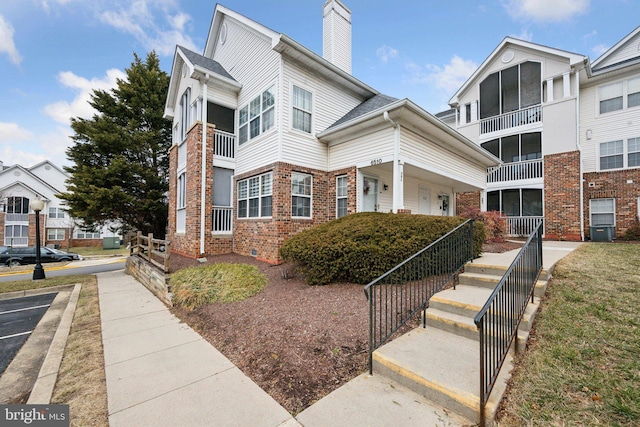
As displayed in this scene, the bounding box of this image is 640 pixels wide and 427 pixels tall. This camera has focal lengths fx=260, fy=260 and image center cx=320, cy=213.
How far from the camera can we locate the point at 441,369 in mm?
2699

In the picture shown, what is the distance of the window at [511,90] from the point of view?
47.7ft

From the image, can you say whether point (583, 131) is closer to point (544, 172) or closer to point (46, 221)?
point (544, 172)

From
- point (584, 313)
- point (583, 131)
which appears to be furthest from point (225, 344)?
point (583, 131)

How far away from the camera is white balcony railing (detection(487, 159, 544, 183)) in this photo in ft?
45.7

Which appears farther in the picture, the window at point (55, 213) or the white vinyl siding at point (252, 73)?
the window at point (55, 213)

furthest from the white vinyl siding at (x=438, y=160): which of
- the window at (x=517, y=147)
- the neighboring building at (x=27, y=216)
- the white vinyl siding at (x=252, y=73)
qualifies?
the neighboring building at (x=27, y=216)

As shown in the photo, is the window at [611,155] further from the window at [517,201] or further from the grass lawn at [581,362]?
the grass lawn at [581,362]

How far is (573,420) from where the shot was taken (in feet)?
6.81

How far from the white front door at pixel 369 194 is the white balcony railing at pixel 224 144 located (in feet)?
18.9

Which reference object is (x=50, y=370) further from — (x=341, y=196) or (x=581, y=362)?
(x=341, y=196)

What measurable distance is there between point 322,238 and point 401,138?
13.7 feet

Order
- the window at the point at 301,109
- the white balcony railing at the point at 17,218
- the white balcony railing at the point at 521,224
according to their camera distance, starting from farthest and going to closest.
Answer: the white balcony railing at the point at 17,218 < the white balcony railing at the point at 521,224 < the window at the point at 301,109

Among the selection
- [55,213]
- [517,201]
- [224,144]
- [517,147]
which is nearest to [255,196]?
[224,144]

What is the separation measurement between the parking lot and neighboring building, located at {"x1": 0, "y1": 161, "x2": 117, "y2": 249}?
20.3 metres
